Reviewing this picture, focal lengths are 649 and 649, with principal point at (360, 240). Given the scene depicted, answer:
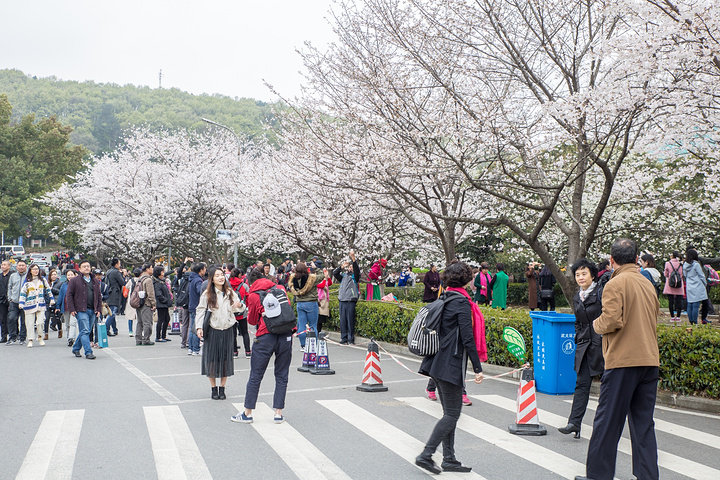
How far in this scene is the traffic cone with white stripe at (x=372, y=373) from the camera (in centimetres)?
921

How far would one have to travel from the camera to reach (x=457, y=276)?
596cm

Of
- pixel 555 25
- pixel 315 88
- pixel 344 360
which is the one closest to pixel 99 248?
pixel 315 88

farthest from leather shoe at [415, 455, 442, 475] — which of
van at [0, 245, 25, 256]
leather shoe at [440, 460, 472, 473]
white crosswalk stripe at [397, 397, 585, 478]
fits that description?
van at [0, 245, 25, 256]

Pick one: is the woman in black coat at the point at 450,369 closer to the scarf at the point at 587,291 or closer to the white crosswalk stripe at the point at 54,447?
the scarf at the point at 587,291

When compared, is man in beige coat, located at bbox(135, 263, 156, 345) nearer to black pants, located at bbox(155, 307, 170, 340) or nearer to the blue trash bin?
black pants, located at bbox(155, 307, 170, 340)

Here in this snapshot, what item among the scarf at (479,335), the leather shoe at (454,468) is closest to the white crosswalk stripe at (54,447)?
the leather shoe at (454,468)

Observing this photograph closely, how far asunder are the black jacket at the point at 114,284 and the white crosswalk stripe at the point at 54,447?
30.7ft

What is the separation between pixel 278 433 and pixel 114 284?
1146 centimetres

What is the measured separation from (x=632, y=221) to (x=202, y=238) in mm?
20000

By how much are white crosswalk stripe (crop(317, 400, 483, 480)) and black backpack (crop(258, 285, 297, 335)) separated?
1279 mm

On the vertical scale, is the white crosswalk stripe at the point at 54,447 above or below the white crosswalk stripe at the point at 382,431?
above

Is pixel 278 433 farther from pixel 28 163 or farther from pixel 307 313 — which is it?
pixel 28 163

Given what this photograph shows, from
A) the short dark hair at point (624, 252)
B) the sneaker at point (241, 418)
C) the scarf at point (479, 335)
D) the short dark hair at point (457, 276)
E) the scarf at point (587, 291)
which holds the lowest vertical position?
the sneaker at point (241, 418)

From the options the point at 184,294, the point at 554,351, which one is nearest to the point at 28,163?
the point at 184,294
